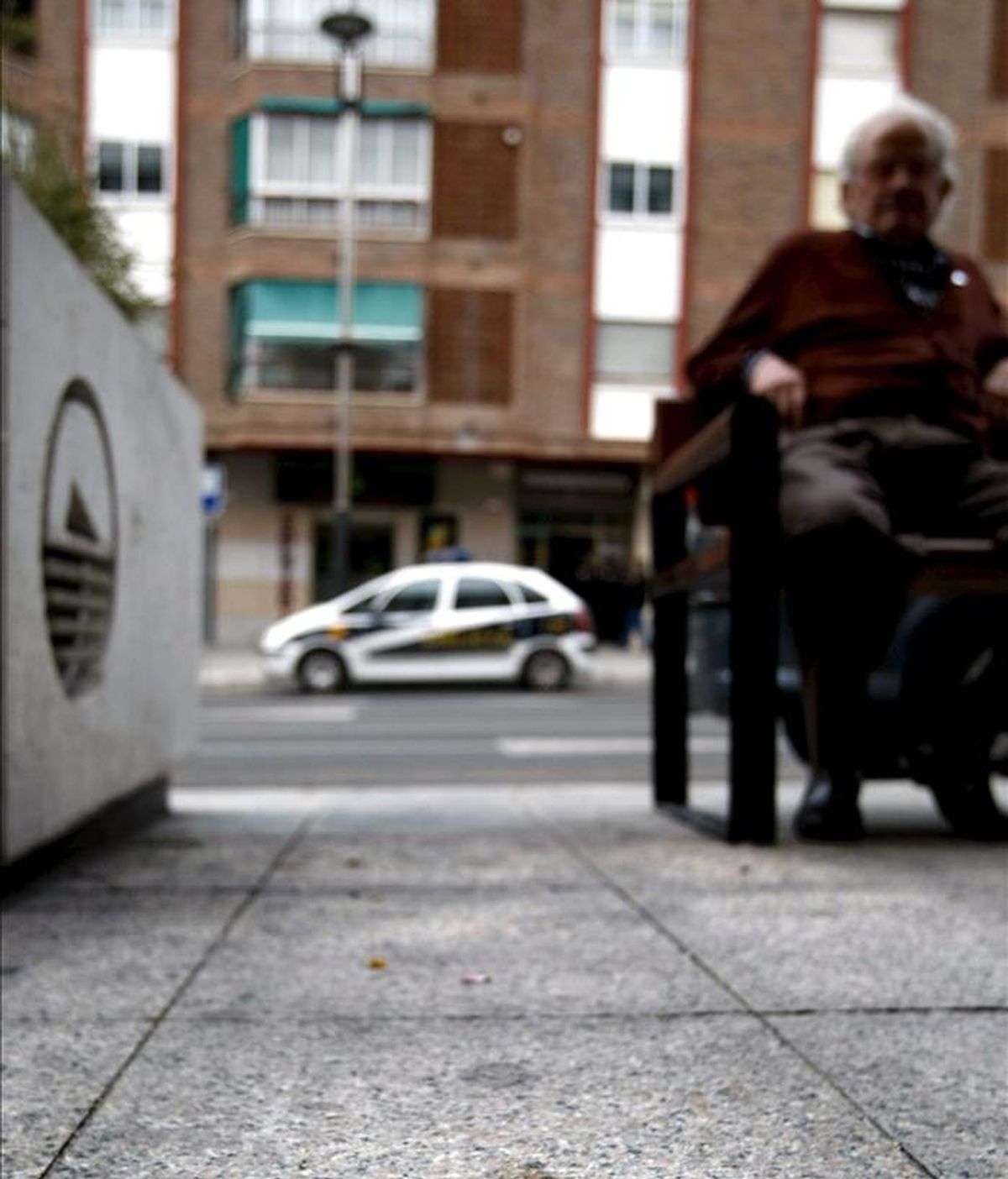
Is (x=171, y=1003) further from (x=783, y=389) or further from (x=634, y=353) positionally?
(x=634, y=353)

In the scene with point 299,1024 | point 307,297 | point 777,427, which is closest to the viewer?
point 299,1024

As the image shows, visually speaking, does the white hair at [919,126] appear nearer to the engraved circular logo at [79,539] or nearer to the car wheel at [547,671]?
the engraved circular logo at [79,539]

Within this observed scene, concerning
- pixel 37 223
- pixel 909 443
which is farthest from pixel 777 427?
pixel 37 223

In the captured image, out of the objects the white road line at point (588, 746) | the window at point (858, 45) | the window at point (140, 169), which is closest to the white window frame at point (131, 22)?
the window at point (140, 169)

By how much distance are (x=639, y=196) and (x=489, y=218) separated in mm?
2896

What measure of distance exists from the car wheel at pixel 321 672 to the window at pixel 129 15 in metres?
15.0

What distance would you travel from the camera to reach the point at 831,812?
11.7ft

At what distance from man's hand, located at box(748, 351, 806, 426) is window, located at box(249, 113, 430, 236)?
79.3 feet

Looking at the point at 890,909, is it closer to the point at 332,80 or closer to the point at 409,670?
the point at 409,670

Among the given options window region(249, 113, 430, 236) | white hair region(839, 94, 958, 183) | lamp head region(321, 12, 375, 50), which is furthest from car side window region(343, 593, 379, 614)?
white hair region(839, 94, 958, 183)

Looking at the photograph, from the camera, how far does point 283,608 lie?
92.3 feet

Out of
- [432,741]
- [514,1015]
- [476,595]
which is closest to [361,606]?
[476,595]

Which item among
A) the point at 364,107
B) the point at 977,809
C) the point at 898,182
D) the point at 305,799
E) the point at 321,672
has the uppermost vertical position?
the point at 364,107

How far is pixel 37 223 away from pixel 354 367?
2439 cm
